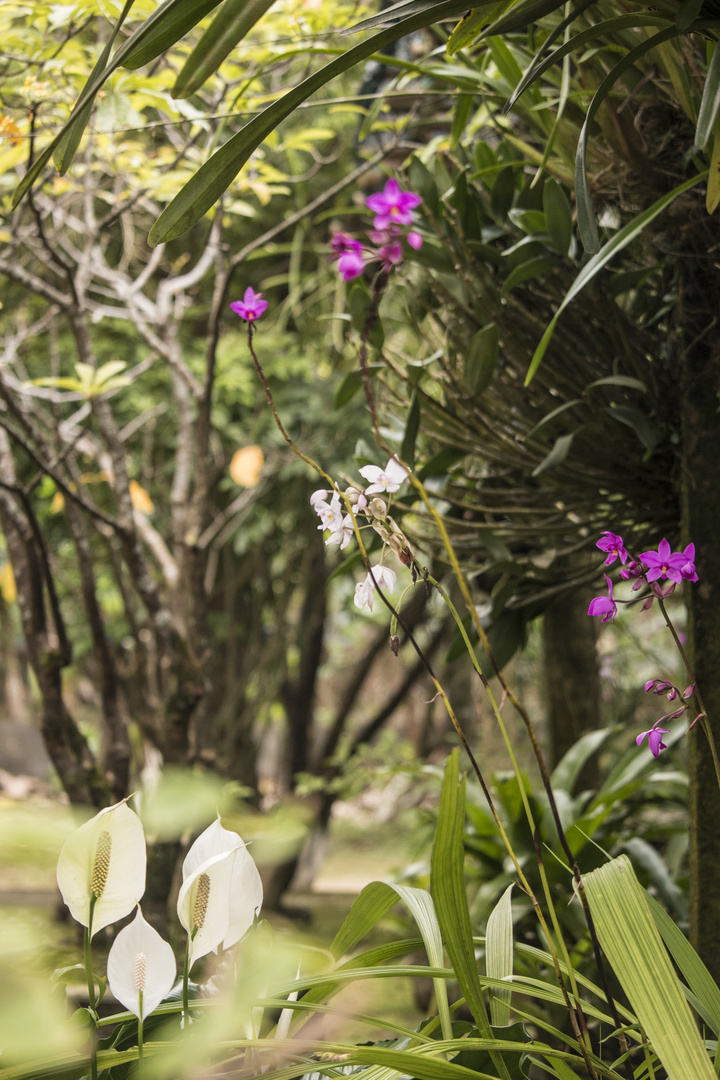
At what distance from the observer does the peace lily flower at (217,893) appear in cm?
34

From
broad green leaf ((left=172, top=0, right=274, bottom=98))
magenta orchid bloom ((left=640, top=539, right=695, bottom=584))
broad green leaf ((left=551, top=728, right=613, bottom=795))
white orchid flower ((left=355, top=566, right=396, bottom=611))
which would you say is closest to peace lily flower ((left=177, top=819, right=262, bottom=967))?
white orchid flower ((left=355, top=566, right=396, bottom=611))

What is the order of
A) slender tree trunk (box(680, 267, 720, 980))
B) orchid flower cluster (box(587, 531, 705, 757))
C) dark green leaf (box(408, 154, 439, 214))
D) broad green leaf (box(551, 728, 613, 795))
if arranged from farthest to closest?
broad green leaf (box(551, 728, 613, 795))
dark green leaf (box(408, 154, 439, 214))
slender tree trunk (box(680, 267, 720, 980))
orchid flower cluster (box(587, 531, 705, 757))

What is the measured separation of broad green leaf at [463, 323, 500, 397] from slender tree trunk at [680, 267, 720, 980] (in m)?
0.16

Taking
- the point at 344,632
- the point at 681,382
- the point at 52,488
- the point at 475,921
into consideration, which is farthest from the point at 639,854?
the point at 344,632

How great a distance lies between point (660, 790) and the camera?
1221 mm

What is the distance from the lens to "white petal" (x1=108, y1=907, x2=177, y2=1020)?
1.12 ft

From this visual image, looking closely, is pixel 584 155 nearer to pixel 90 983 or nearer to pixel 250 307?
pixel 250 307

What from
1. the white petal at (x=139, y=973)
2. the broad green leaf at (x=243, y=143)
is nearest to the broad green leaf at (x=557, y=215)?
the broad green leaf at (x=243, y=143)

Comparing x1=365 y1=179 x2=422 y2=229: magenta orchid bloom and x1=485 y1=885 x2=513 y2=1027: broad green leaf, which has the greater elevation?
x1=365 y1=179 x2=422 y2=229: magenta orchid bloom

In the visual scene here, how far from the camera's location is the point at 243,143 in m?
0.39

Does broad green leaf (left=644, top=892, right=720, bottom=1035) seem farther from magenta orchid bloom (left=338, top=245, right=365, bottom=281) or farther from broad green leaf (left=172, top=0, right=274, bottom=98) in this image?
broad green leaf (left=172, top=0, right=274, bottom=98)

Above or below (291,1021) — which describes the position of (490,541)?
above

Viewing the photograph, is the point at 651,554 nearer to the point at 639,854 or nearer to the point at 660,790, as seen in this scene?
the point at 639,854

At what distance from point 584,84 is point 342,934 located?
685 millimetres
